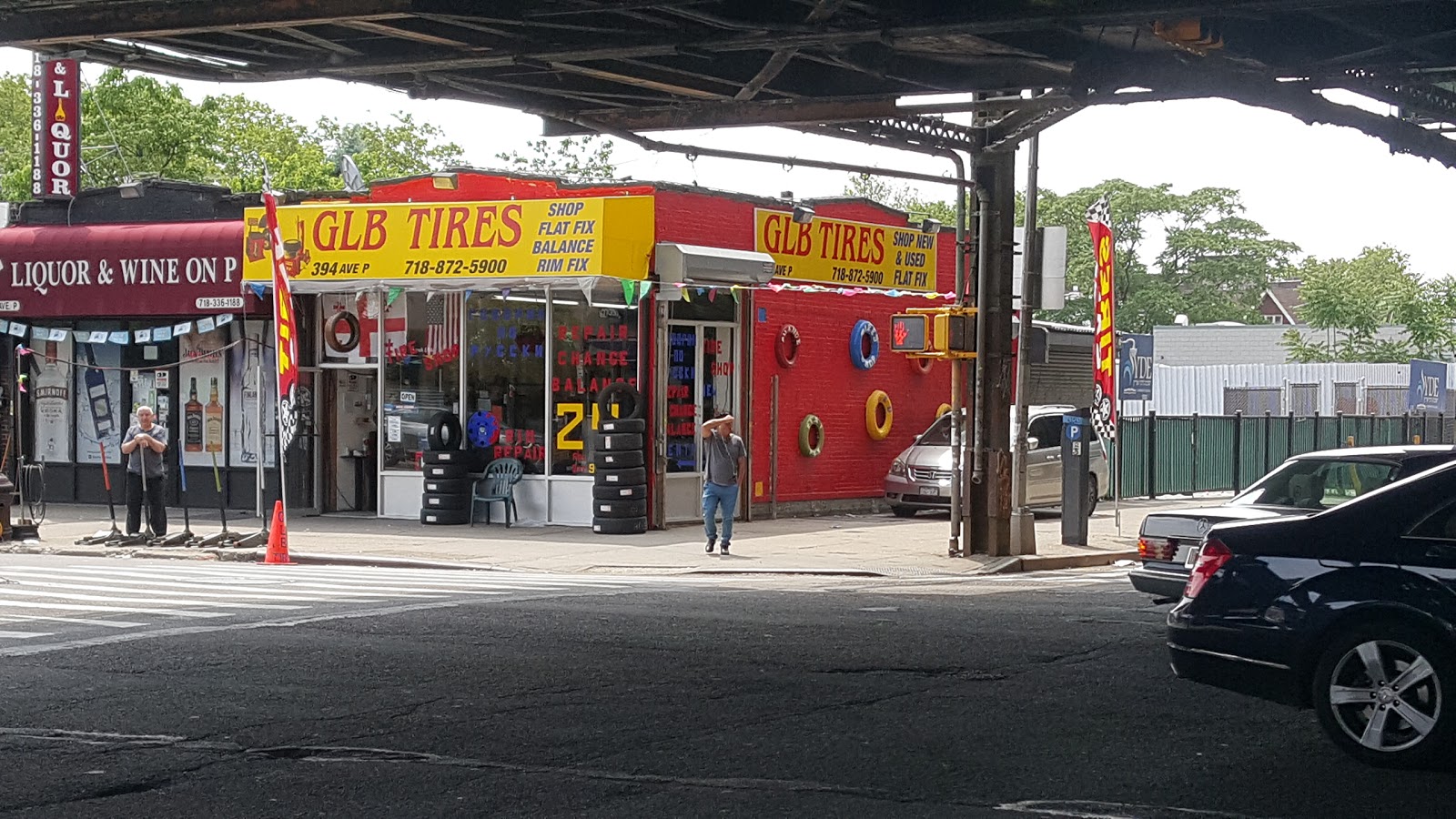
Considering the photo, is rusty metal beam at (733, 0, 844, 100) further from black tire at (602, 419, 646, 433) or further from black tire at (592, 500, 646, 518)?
black tire at (592, 500, 646, 518)

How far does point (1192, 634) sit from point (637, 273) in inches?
632

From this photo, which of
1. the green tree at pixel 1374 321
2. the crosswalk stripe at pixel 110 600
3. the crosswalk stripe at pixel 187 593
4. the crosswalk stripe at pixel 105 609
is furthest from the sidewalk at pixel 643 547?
the green tree at pixel 1374 321

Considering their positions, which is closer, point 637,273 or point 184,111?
point 637,273

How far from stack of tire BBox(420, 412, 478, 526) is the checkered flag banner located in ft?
28.7

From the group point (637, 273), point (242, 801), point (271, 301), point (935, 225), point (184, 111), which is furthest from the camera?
point (184, 111)

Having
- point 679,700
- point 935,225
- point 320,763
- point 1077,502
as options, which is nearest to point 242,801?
point 320,763

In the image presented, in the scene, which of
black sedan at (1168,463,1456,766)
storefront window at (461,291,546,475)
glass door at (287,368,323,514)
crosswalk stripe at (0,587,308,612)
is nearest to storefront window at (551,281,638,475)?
storefront window at (461,291,546,475)

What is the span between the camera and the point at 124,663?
11242 millimetres

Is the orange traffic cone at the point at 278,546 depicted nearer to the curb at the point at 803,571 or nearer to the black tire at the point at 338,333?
the curb at the point at 803,571

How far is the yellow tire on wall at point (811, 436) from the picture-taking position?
27.1 m

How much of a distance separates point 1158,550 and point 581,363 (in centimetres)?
1274

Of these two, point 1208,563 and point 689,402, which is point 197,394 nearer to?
point 689,402

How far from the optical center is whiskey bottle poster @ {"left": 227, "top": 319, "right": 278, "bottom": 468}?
2738 cm

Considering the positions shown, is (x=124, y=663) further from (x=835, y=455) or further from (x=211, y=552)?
(x=835, y=455)
